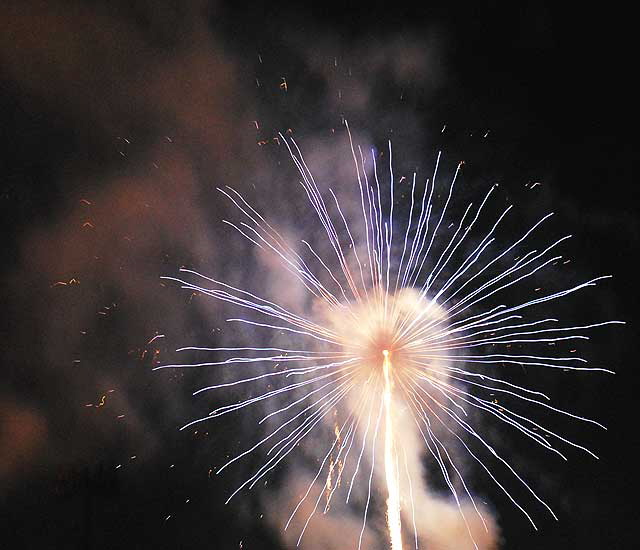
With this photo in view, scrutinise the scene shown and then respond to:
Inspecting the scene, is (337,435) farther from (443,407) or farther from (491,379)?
(491,379)

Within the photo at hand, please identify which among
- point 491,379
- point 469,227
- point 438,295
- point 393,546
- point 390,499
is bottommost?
point 393,546

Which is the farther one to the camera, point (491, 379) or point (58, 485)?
point (58, 485)

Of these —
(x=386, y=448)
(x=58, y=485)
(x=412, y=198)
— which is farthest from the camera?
(x=58, y=485)

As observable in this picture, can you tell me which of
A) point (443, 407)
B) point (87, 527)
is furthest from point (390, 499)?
point (87, 527)

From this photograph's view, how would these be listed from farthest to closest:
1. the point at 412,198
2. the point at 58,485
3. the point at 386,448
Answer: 1. the point at 58,485
2. the point at 386,448
3. the point at 412,198

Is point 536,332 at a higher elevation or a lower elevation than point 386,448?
higher

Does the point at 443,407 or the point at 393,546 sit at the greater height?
the point at 443,407

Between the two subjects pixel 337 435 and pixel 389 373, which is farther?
pixel 337 435

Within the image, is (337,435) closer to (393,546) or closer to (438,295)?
(393,546)

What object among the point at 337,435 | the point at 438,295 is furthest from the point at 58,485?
the point at 438,295
